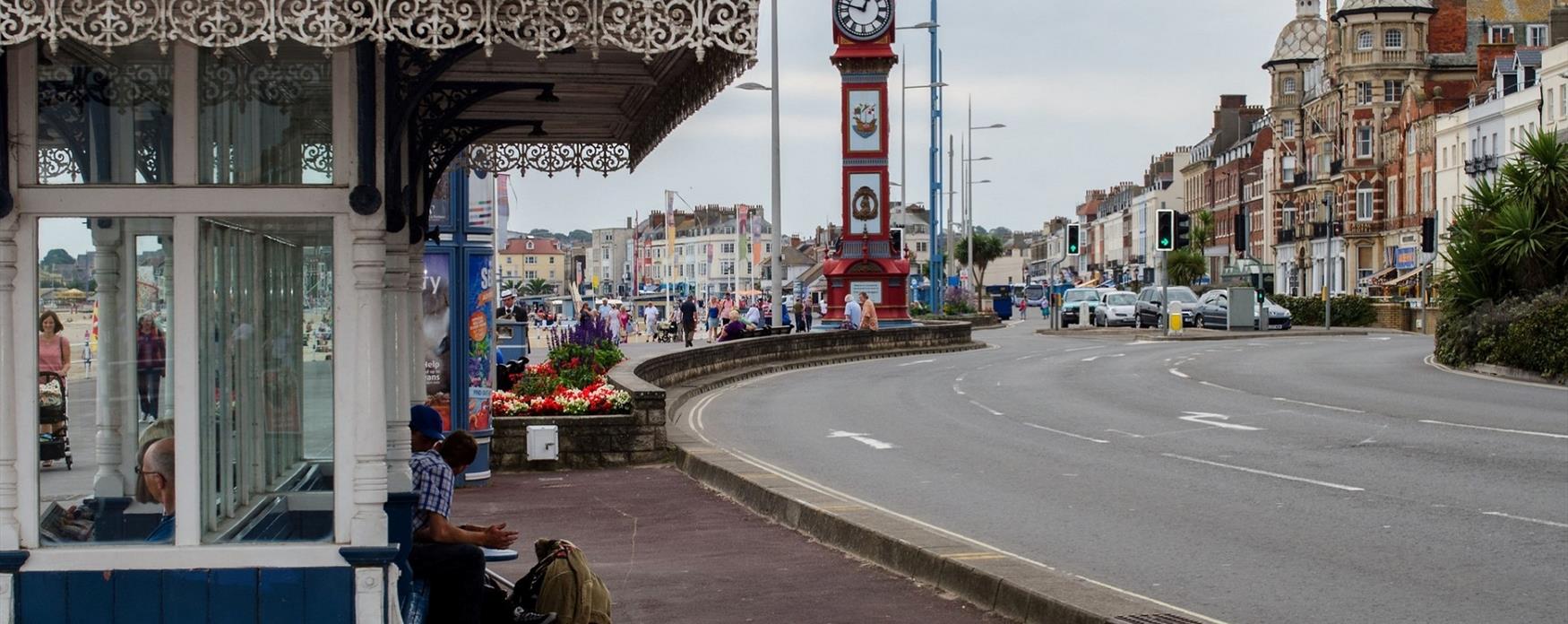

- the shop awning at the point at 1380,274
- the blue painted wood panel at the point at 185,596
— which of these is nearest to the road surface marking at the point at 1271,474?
the blue painted wood panel at the point at 185,596

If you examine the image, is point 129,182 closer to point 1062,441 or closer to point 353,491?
point 353,491

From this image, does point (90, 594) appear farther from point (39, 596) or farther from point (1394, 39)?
point (1394, 39)

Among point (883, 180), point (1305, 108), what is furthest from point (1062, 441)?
point (1305, 108)

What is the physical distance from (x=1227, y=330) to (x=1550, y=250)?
2394 cm

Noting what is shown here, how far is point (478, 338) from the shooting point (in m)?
16.5

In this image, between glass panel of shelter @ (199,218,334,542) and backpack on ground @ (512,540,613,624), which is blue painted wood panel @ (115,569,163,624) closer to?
glass panel of shelter @ (199,218,334,542)

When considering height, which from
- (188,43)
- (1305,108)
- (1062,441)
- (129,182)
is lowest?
(1062,441)

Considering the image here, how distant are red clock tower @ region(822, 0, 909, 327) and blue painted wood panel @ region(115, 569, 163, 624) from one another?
163 feet

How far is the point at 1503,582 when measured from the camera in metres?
10.3

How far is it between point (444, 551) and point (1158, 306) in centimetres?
5778

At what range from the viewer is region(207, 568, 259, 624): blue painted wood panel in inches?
249

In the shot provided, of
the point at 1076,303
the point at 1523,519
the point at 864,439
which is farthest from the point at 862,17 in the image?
the point at 1523,519

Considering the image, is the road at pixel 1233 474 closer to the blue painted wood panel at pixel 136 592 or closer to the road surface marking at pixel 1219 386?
Answer: the road surface marking at pixel 1219 386

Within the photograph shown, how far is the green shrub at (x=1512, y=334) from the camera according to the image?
101 ft
